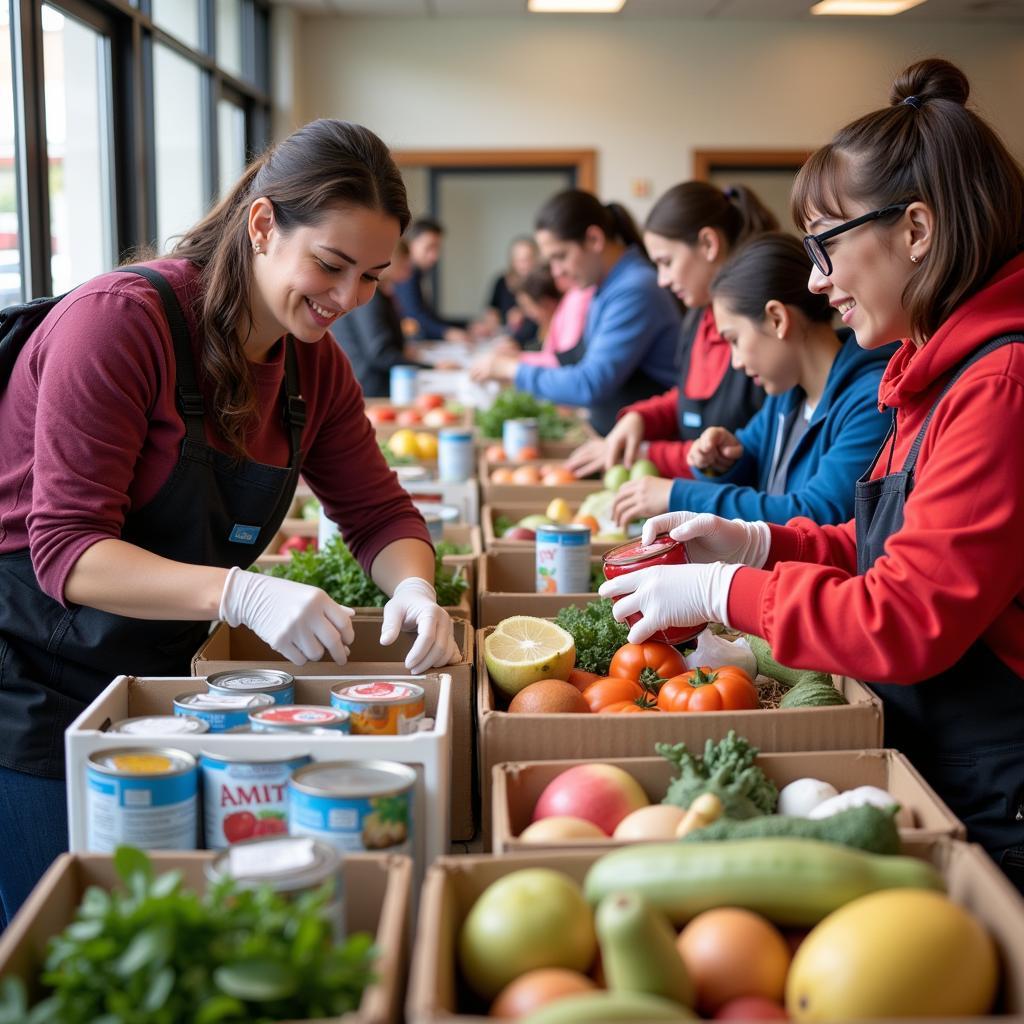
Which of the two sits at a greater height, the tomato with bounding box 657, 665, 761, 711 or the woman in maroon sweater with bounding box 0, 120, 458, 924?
the woman in maroon sweater with bounding box 0, 120, 458, 924

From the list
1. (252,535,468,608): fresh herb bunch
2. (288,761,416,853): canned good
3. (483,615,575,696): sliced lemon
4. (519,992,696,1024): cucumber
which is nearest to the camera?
(519,992,696,1024): cucumber

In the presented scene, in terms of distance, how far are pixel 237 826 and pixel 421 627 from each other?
0.57 m

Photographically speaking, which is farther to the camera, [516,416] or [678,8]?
[678,8]

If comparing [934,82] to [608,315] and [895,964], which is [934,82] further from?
[608,315]

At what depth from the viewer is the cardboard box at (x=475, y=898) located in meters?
1.02

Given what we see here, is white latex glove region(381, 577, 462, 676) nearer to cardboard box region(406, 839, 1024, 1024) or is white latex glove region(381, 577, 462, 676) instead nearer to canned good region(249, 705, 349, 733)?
canned good region(249, 705, 349, 733)

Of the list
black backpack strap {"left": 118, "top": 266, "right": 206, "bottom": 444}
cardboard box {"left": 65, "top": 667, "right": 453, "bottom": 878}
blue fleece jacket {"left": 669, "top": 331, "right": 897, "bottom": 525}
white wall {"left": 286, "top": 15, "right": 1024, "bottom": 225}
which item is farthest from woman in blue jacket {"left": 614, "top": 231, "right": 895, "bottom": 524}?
white wall {"left": 286, "top": 15, "right": 1024, "bottom": 225}

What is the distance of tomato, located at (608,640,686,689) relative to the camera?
1.92 metres

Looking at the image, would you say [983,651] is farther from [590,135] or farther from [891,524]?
[590,135]

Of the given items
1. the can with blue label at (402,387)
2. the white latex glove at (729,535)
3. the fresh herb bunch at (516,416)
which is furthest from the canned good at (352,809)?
the can with blue label at (402,387)

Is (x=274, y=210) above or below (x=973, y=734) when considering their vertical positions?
above

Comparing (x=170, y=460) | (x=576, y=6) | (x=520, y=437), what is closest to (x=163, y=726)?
(x=170, y=460)

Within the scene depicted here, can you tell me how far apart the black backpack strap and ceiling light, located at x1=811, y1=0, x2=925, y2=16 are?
28.3ft

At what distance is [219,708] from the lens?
56.2 inches
